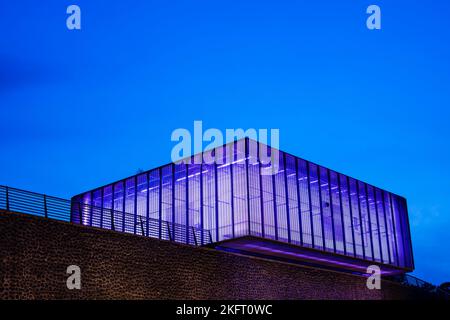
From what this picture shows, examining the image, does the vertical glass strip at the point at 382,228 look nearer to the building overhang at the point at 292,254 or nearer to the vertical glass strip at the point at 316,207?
the building overhang at the point at 292,254

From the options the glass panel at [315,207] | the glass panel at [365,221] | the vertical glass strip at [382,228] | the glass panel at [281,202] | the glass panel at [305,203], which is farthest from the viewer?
the vertical glass strip at [382,228]

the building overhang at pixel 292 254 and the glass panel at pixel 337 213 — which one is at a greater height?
the glass panel at pixel 337 213

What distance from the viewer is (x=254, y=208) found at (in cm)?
3344

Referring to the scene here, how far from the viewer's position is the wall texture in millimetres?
20920

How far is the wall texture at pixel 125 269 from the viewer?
68.6ft

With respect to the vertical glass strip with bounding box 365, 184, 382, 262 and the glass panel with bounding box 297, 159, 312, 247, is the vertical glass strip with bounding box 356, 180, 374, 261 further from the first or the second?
the glass panel with bounding box 297, 159, 312, 247

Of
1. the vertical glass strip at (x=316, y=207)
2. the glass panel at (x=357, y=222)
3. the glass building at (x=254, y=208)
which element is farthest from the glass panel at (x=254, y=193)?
the glass panel at (x=357, y=222)

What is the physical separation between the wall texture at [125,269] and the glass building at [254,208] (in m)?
2.61

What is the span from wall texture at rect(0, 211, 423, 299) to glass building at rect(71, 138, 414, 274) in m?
2.61

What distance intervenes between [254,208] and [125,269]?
10.8 metres

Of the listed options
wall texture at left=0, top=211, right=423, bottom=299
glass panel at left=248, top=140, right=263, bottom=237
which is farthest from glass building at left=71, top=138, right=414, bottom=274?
wall texture at left=0, top=211, right=423, bottom=299

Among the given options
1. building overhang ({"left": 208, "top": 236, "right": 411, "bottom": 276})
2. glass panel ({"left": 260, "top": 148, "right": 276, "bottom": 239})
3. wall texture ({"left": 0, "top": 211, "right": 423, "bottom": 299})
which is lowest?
wall texture ({"left": 0, "top": 211, "right": 423, "bottom": 299})

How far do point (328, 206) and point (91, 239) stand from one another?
20472mm
